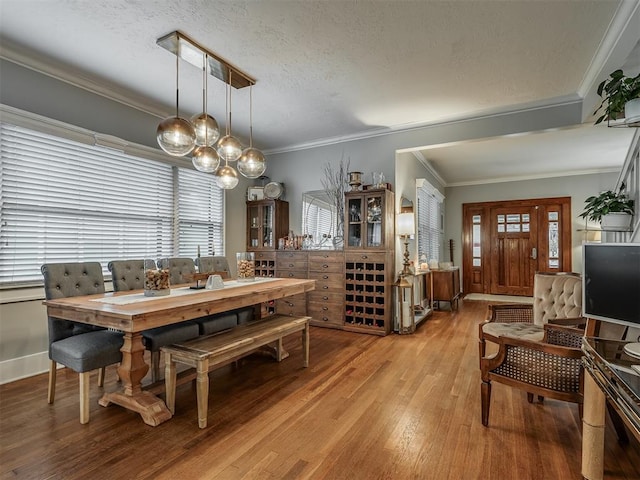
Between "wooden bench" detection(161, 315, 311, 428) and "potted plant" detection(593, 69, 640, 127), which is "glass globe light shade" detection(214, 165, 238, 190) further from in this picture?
"potted plant" detection(593, 69, 640, 127)

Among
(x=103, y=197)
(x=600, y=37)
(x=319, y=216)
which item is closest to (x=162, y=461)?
(x=103, y=197)

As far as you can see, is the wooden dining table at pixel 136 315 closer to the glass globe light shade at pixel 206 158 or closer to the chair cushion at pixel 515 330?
the glass globe light shade at pixel 206 158

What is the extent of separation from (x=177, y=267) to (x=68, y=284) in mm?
1013

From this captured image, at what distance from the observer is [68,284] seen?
2.54 metres

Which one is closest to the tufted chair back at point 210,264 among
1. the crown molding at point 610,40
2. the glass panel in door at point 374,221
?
the glass panel in door at point 374,221

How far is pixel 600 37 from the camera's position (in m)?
2.53

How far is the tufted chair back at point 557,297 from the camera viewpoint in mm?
2922

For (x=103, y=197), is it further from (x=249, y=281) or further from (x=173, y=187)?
(x=249, y=281)

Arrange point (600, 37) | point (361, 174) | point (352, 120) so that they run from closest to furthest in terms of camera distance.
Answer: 1. point (600, 37)
2. point (352, 120)
3. point (361, 174)

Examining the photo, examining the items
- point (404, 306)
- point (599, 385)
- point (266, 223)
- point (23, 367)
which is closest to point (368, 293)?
point (404, 306)

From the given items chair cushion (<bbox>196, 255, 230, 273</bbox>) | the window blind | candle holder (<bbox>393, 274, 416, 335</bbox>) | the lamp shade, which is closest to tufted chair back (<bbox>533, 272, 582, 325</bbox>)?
candle holder (<bbox>393, 274, 416, 335</bbox>)

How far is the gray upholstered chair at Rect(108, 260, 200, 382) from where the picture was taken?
2.65 m

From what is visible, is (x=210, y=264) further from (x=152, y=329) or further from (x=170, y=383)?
(x=170, y=383)

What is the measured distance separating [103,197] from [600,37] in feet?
15.5
